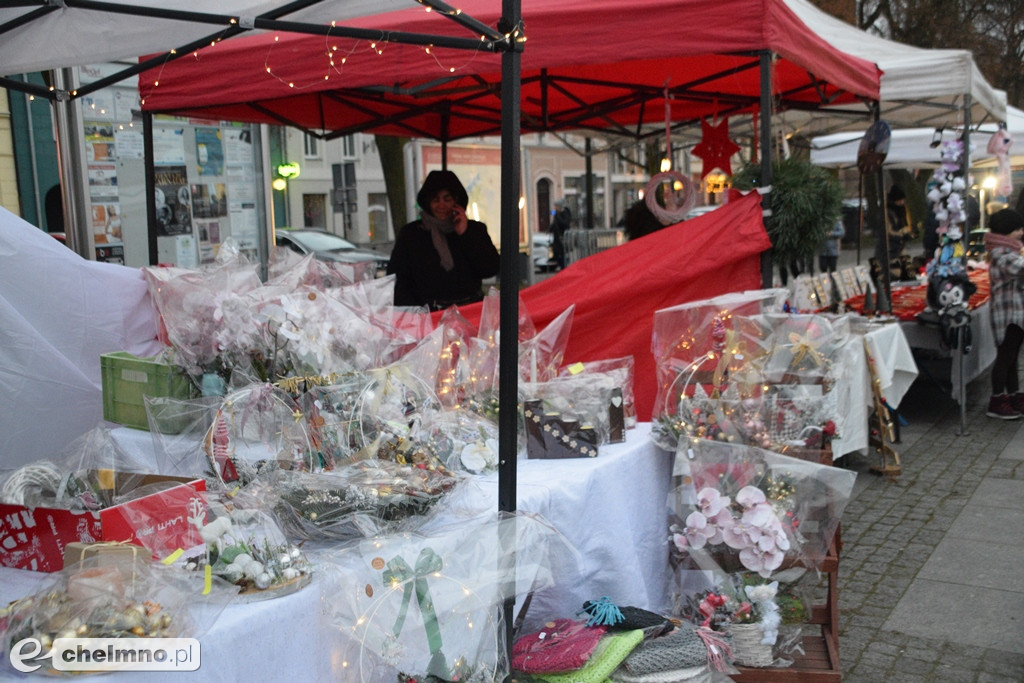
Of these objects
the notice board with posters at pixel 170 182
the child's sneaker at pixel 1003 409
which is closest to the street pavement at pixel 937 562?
the child's sneaker at pixel 1003 409

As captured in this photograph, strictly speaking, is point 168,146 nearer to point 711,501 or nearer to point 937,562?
point 711,501

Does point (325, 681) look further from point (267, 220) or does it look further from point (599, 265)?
point (267, 220)

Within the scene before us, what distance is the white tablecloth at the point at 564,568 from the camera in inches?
76.0

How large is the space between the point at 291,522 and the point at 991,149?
10.2 metres

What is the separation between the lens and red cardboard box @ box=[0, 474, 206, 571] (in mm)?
2064

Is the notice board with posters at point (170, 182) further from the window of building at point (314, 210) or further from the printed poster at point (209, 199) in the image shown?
the window of building at point (314, 210)

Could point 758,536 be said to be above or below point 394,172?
below

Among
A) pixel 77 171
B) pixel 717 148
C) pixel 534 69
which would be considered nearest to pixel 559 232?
pixel 717 148

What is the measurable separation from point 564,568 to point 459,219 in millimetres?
3545

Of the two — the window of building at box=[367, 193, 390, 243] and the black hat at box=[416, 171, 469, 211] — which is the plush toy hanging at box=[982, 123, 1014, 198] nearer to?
the black hat at box=[416, 171, 469, 211]

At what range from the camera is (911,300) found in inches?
324

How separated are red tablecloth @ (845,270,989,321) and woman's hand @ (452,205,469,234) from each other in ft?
10.8

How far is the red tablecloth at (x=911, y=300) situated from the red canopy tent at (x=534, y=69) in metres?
1.62

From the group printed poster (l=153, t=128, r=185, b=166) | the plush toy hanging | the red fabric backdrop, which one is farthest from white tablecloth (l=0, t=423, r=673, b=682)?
the plush toy hanging
